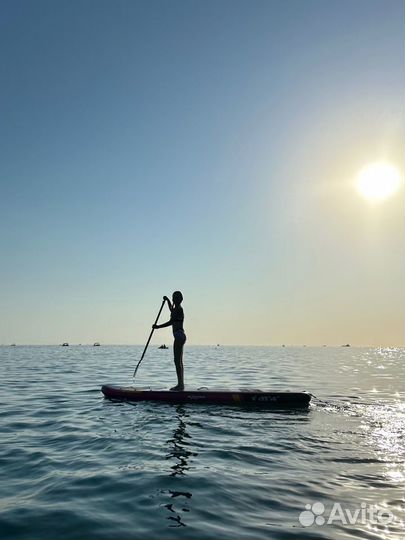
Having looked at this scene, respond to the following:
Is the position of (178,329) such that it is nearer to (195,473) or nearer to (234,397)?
(234,397)

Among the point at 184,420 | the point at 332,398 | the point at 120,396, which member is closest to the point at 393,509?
the point at 184,420

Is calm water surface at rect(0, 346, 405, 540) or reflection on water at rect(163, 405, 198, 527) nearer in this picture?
calm water surface at rect(0, 346, 405, 540)

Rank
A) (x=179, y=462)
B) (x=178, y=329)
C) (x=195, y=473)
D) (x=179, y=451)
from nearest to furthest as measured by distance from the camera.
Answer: (x=195, y=473) → (x=179, y=462) → (x=179, y=451) → (x=178, y=329)

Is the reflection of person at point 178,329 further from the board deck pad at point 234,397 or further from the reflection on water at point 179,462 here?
the reflection on water at point 179,462

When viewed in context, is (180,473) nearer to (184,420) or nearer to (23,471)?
(23,471)

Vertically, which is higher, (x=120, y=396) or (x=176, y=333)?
(x=176, y=333)

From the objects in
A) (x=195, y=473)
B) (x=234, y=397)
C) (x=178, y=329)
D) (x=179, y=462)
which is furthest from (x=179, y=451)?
(x=178, y=329)

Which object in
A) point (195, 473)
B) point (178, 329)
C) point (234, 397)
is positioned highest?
point (178, 329)

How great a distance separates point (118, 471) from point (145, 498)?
4.19 feet

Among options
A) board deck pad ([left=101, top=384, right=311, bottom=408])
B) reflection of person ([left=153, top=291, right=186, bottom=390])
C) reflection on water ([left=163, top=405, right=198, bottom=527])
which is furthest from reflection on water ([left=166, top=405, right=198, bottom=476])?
reflection of person ([left=153, top=291, right=186, bottom=390])

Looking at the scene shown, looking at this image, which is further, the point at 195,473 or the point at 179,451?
the point at 179,451

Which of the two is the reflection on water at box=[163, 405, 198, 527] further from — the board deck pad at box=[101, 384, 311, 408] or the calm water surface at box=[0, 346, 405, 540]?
the board deck pad at box=[101, 384, 311, 408]

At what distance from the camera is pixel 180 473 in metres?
6.98

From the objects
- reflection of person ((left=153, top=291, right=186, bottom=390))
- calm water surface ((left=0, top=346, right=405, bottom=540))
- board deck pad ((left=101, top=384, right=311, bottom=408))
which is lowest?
calm water surface ((left=0, top=346, right=405, bottom=540))
